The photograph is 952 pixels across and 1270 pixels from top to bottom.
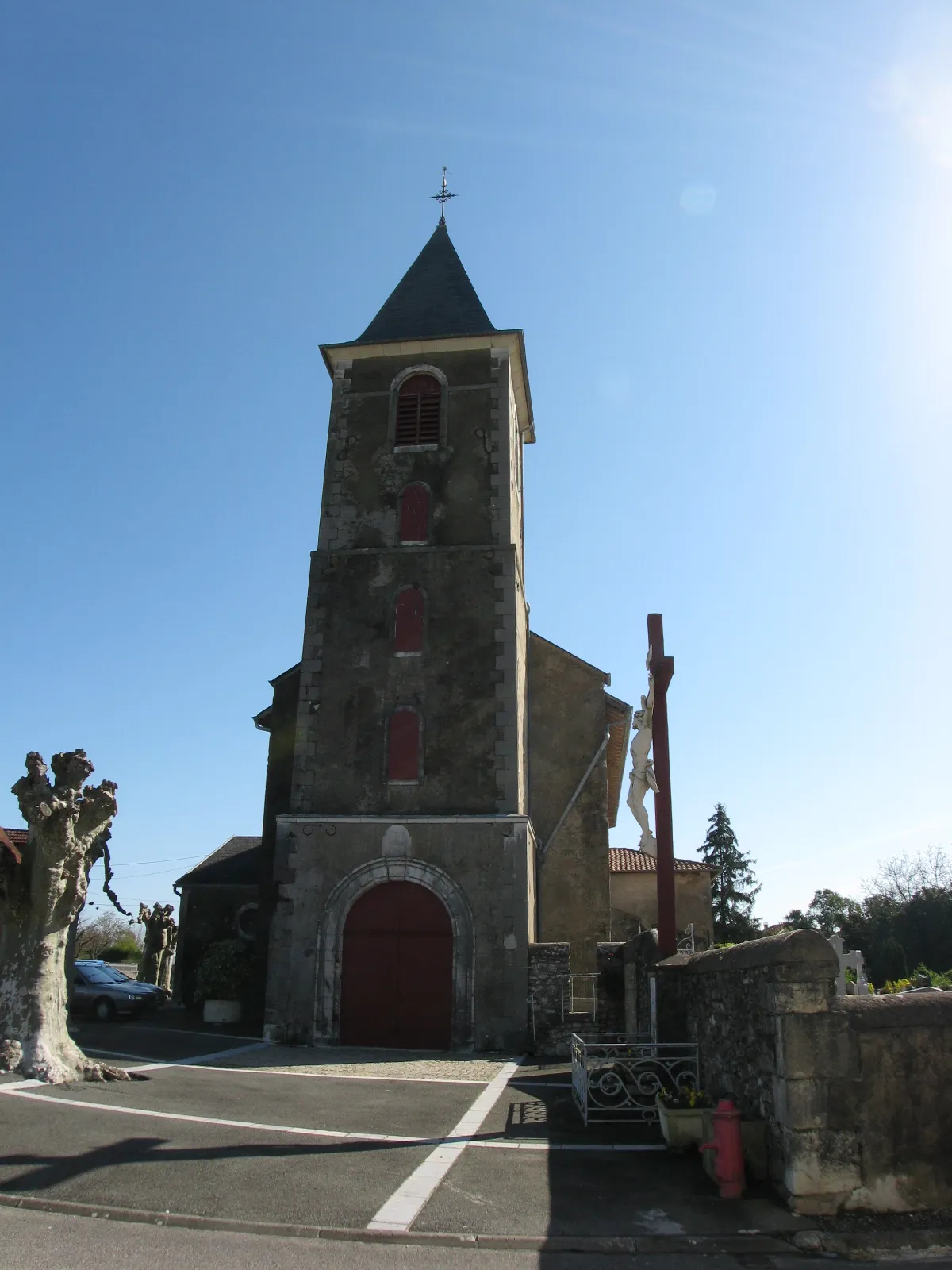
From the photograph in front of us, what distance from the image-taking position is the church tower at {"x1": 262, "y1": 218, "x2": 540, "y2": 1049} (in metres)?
16.0

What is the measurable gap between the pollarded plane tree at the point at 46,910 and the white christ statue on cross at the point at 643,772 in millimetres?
6663

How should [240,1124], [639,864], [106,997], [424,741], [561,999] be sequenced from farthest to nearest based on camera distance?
[639,864]
[106,997]
[424,741]
[561,999]
[240,1124]

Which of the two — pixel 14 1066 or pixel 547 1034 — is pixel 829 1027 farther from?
pixel 547 1034

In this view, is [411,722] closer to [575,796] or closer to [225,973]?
[575,796]

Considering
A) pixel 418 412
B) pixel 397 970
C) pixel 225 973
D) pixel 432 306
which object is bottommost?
pixel 225 973

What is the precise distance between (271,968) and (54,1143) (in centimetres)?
907

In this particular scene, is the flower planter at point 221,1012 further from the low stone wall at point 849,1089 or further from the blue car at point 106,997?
the low stone wall at point 849,1089

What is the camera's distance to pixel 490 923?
16.0 metres

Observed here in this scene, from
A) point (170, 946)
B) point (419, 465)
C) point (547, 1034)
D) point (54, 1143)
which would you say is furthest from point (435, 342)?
point (170, 946)

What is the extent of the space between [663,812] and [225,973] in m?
12.0

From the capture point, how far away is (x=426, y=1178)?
6.69 meters

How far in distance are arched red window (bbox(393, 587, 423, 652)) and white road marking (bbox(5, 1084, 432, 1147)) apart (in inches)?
410

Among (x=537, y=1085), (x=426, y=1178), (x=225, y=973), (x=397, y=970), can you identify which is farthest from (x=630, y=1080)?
(x=225, y=973)

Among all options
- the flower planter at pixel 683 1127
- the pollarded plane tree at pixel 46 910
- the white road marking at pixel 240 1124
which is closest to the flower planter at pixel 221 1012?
the pollarded plane tree at pixel 46 910
